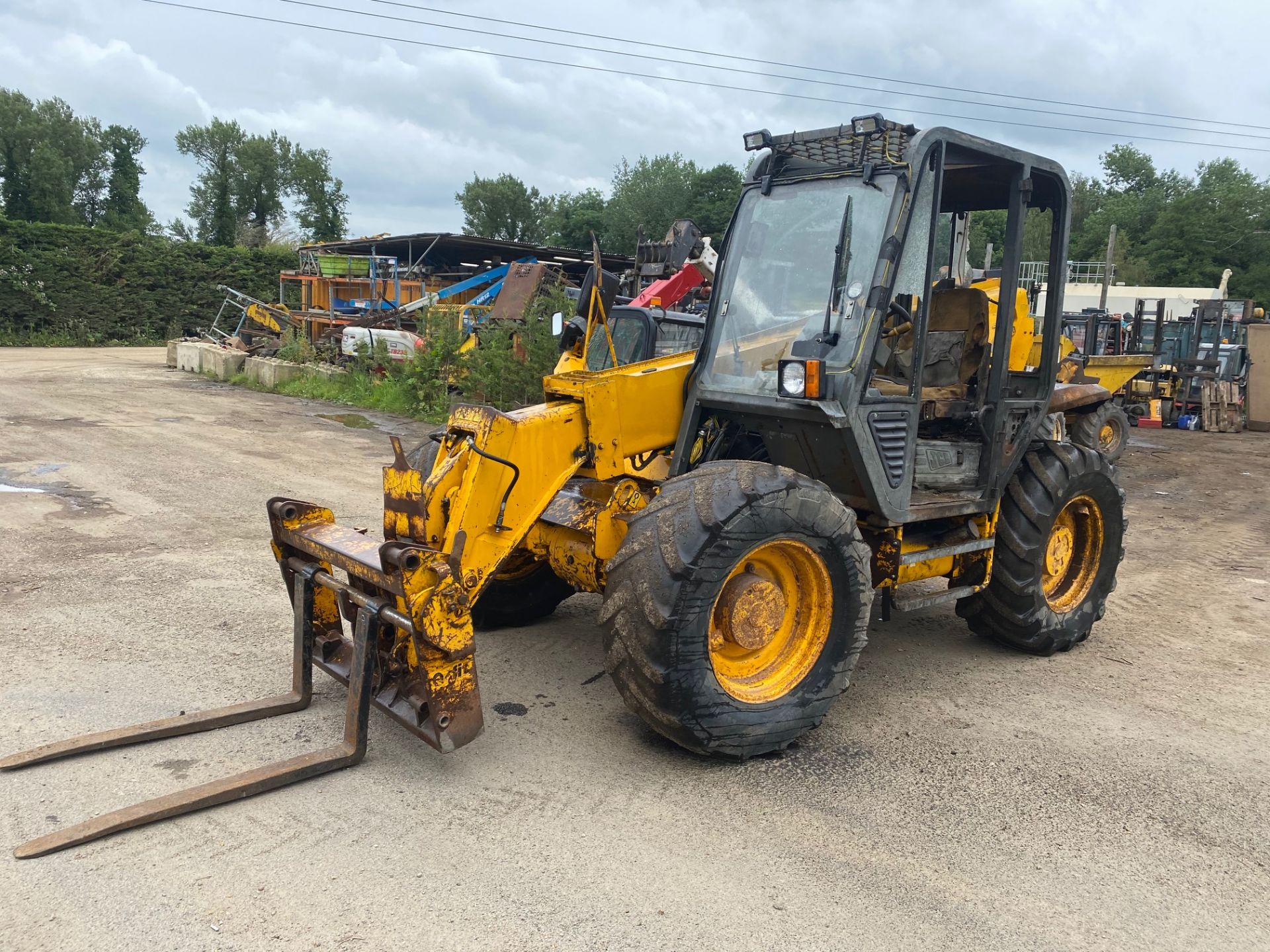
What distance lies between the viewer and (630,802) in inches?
143

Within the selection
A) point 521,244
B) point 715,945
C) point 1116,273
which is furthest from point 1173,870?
point 1116,273

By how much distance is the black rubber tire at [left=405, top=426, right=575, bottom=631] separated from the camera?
5.34 metres

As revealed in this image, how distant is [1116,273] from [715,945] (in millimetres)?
52917

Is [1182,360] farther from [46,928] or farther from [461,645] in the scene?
[46,928]

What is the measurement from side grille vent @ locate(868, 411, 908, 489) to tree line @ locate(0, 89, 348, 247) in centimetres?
4448

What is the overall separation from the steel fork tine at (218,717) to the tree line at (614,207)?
143ft

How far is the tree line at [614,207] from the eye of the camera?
4962cm

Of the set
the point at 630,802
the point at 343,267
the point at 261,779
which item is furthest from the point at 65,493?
the point at 343,267

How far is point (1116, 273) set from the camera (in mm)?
48250

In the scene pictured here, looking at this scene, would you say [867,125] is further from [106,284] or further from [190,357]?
[106,284]

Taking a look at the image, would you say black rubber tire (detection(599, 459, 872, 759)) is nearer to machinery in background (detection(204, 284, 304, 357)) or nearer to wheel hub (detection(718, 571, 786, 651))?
wheel hub (detection(718, 571, 786, 651))

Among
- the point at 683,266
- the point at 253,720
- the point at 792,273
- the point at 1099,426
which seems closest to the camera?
the point at 253,720

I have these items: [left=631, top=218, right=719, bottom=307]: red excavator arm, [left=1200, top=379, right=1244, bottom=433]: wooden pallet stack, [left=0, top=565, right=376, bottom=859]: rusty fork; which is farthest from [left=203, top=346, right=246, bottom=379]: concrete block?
[left=1200, top=379, right=1244, bottom=433]: wooden pallet stack

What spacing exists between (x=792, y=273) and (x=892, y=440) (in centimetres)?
93
